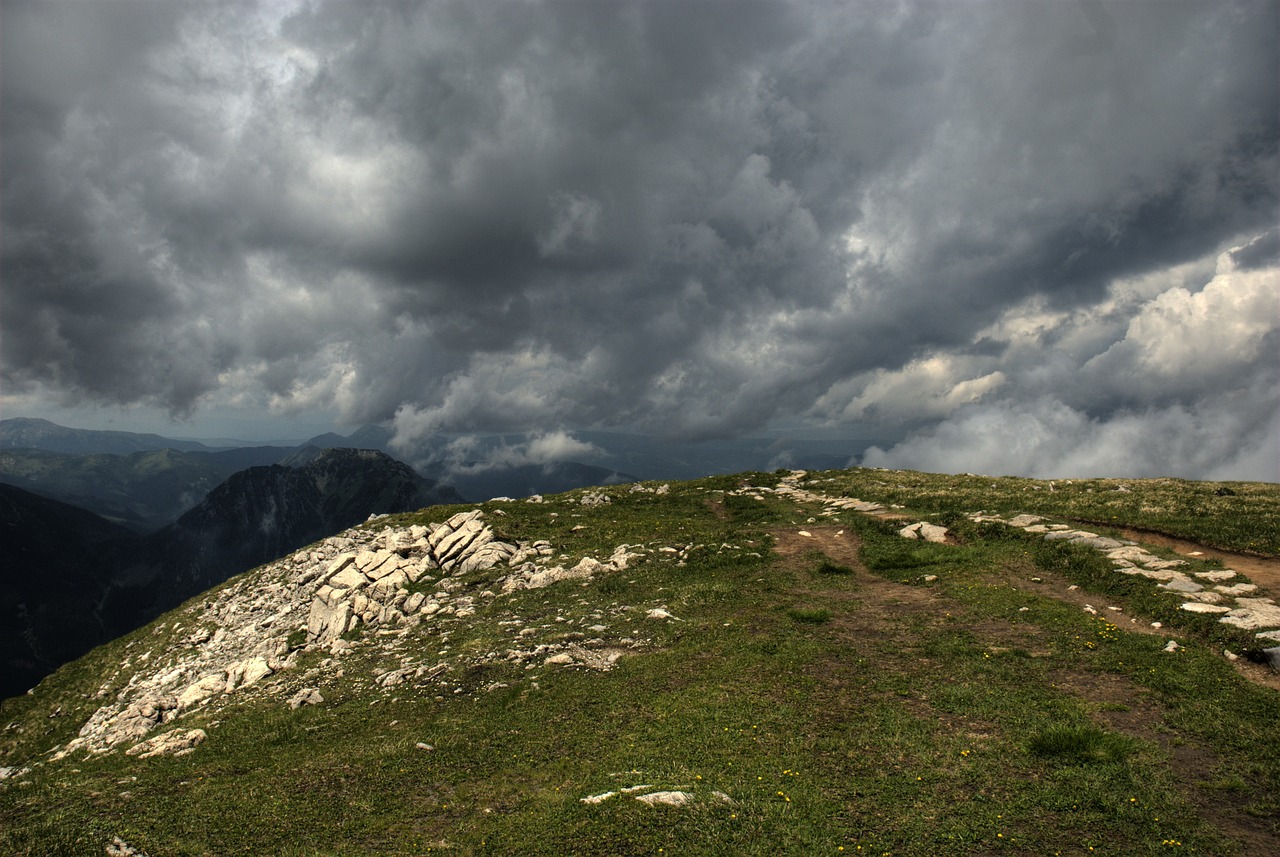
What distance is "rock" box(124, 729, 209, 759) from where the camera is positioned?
21.0m

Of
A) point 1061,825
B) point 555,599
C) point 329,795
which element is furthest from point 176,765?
point 1061,825

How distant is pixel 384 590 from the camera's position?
36812 millimetres

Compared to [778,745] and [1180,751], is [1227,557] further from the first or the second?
[778,745]

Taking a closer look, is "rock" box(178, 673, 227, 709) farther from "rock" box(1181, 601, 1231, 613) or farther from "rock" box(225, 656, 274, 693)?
"rock" box(1181, 601, 1231, 613)

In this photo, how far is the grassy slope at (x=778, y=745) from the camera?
1251cm

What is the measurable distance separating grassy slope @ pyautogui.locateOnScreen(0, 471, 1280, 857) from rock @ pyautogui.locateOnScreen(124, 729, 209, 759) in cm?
63

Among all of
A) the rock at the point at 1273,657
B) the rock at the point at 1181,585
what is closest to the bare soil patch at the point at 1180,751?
the rock at the point at 1273,657

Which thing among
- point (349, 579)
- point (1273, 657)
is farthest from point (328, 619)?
point (1273, 657)

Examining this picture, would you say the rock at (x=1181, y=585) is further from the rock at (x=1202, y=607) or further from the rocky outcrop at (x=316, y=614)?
the rocky outcrop at (x=316, y=614)

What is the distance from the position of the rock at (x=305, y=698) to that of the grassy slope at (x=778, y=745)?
62cm

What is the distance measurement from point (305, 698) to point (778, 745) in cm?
2049

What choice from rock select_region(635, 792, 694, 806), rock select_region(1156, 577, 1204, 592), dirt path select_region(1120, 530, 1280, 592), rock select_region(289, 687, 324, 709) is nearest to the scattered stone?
rock select_region(1156, 577, 1204, 592)

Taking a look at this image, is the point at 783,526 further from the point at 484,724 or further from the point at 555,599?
the point at 484,724

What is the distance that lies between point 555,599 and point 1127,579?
2856 cm
